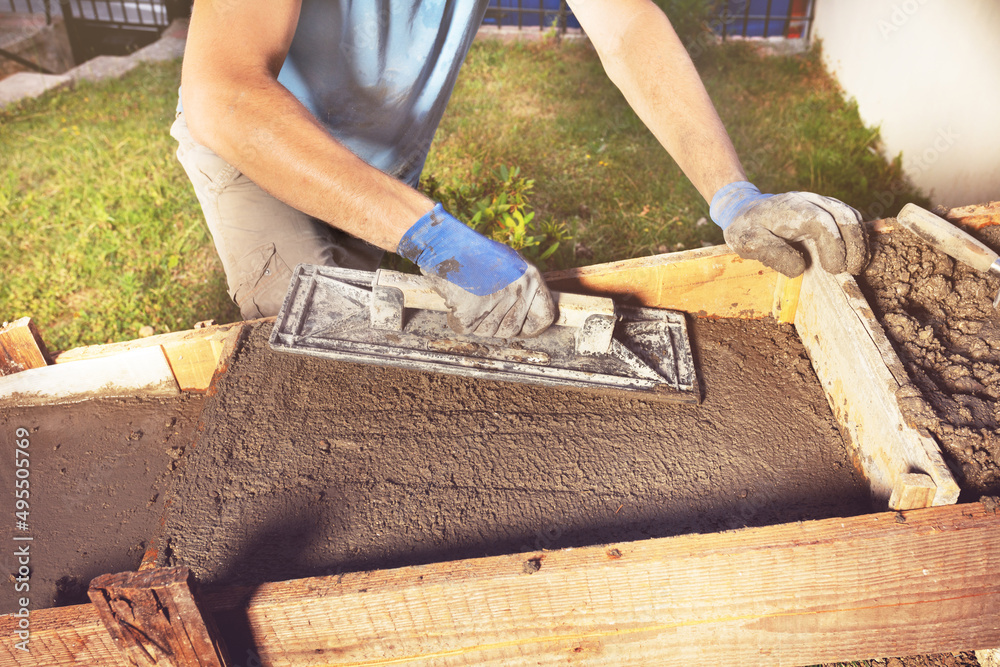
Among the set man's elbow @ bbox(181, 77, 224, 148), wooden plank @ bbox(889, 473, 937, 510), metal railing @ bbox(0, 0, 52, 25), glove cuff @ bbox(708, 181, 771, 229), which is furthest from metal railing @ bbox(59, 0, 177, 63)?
wooden plank @ bbox(889, 473, 937, 510)

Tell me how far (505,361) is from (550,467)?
12.5 inches

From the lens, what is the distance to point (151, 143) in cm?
Result: 486

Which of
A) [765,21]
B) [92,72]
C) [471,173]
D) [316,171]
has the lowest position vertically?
[471,173]

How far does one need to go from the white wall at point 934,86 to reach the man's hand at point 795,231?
7.92ft

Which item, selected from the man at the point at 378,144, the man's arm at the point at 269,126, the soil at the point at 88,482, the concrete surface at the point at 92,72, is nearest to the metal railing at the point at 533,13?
the concrete surface at the point at 92,72

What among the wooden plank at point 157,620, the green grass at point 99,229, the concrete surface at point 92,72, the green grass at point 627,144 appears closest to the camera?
the wooden plank at point 157,620

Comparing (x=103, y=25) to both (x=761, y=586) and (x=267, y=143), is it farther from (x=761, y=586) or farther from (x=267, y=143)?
(x=761, y=586)

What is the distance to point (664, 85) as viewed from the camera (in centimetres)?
221

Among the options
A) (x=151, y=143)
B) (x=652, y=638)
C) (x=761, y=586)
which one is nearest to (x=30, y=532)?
(x=652, y=638)

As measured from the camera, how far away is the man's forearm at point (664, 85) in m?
2.12

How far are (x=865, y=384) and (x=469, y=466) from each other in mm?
1015

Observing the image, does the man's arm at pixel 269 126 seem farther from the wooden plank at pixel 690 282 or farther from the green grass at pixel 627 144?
the green grass at pixel 627 144

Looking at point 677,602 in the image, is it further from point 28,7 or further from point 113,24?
point 28,7

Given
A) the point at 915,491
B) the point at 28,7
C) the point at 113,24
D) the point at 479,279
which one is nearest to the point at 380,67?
the point at 479,279
